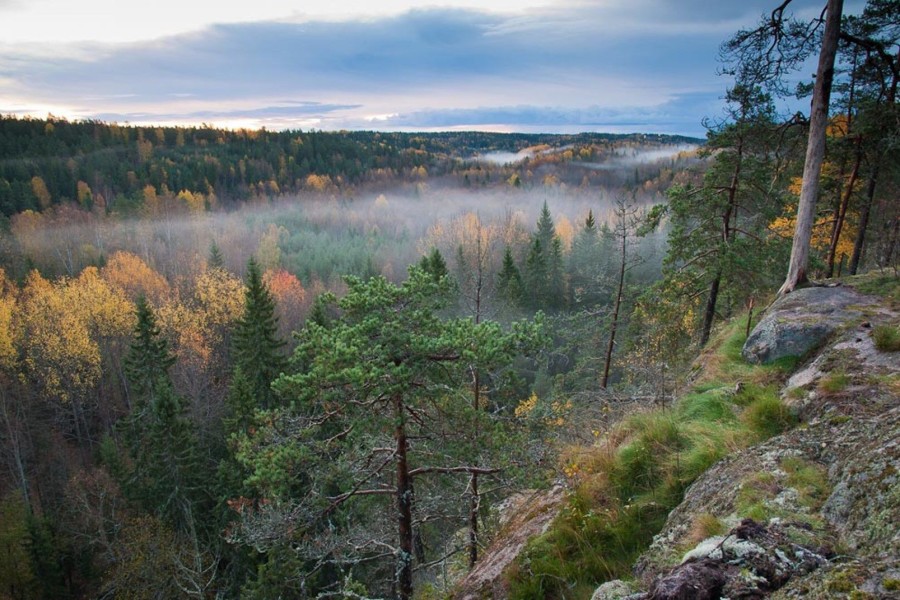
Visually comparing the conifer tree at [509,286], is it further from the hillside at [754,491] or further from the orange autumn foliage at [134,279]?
the hillside at [754,491]

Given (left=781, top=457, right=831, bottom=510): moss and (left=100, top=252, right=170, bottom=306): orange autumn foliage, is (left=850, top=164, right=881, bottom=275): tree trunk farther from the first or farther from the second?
(left=100, top=252, right=170, bottom=306): orange autumn foliage

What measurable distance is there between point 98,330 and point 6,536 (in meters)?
21.1

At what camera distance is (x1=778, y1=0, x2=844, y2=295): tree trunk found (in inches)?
320

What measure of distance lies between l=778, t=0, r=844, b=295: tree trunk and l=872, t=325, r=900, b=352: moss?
3.78 meters

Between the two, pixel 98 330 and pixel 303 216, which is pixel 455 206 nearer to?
pixel 303 216

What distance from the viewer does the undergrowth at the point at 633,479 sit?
4125 millimetres

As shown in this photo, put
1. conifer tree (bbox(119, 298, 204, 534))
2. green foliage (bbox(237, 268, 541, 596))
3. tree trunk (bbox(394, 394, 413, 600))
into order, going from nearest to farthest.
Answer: green foliage (bbox(237, 268, 541, 596)) < tree trunk (bbox(394, 394, 413, 600)) < conifer tree (bbox(119, 298, 204, 534))

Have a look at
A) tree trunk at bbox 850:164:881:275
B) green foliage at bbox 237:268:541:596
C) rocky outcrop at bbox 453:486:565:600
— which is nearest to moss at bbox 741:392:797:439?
rocky outcrop at bbox 453:486:565:600

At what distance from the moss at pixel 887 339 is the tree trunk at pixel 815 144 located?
12.4 feet

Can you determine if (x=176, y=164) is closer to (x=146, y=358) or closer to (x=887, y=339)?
(x=146, y=358)

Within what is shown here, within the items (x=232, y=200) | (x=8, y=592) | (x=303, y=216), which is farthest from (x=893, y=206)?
(x=232, y=200)

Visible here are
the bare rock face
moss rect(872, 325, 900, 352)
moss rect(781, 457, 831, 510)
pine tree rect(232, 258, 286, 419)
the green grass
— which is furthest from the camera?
pine tree rect(232, 258, 286, 419)

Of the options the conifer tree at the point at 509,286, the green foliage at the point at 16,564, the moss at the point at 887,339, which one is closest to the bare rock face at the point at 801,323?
the moss at the point at 887,339

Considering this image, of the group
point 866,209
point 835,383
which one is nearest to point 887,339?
point 835,383
